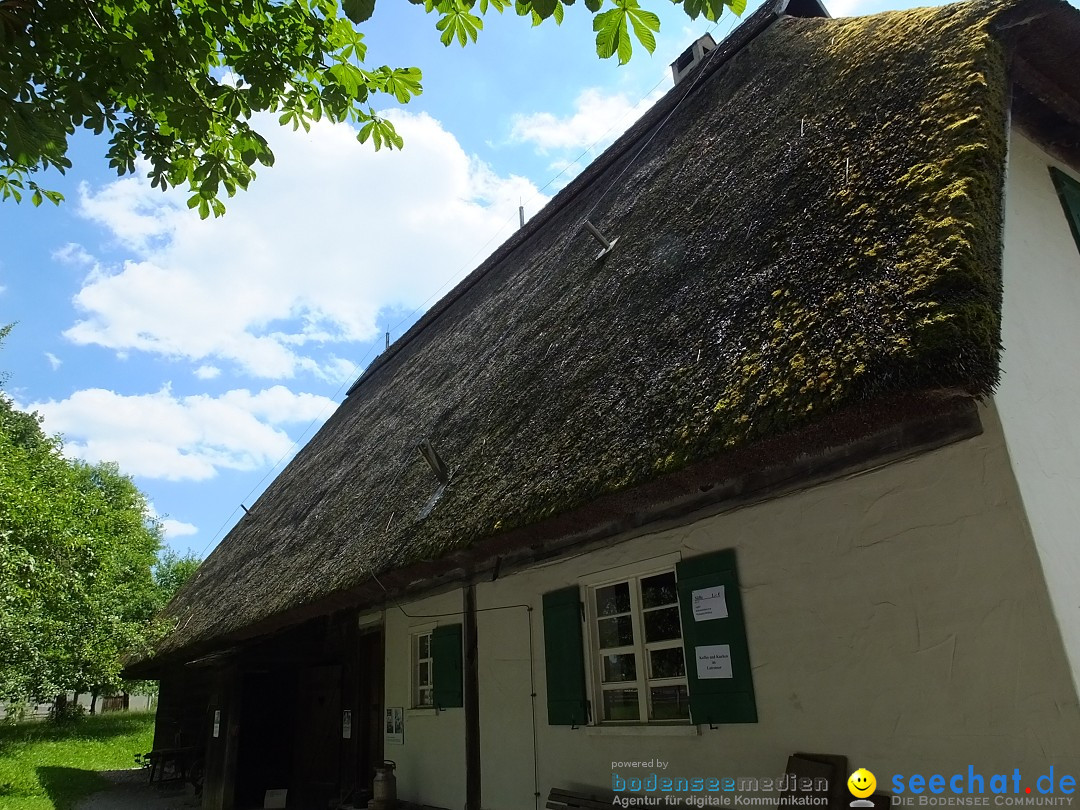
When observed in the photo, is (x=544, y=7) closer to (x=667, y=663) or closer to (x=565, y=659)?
(x=667, y=663)

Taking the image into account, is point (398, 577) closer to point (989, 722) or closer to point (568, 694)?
point (568, 694)

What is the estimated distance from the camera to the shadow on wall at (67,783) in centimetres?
972

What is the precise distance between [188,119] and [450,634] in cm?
427

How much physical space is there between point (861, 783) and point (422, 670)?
173 inches

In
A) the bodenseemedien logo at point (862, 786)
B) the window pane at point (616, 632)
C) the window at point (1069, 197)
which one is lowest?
the bodenseemedien logo at point (862, 786)

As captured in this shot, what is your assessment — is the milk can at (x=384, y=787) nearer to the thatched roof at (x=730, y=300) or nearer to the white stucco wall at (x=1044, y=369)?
the thatched roof at (x=730, y=300)

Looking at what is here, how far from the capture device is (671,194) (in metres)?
5.81

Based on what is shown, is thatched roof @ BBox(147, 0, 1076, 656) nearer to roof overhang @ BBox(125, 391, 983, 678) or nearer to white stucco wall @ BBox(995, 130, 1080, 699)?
roof overhang @ BBox(125, 391, 983, 678)

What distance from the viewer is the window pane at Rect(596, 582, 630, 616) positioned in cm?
454

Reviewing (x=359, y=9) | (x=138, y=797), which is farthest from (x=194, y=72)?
(x=138, y=797)

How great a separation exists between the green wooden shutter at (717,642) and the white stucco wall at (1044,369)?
4.63 feet

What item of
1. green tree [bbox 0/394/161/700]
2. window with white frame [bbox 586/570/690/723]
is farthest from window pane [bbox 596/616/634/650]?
green tree [bbox 0/394/161/700]

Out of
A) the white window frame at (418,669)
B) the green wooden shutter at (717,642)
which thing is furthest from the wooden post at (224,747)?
the green wooden shutter at (717,642)

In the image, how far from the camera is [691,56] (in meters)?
8.06
